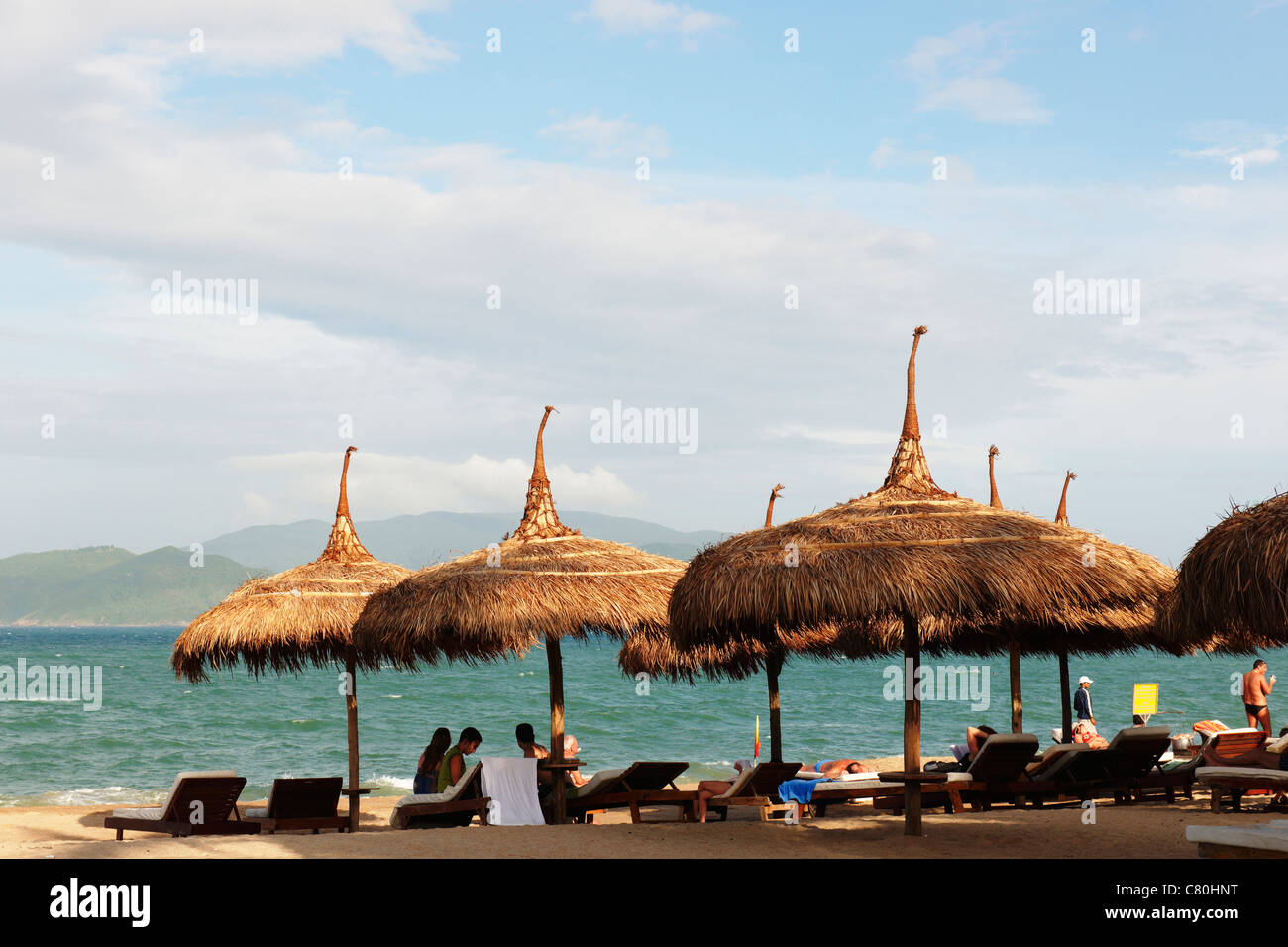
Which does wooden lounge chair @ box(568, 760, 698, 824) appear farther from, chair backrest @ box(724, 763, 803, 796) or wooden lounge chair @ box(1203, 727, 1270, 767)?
wooden lounge chair @ box(1203, 727, 1270, 767)

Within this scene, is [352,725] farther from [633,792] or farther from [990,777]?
[990,777]

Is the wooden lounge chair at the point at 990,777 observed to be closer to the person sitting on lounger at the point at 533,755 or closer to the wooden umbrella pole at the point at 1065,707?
the wooden umbrella pole at the point at 1065,707

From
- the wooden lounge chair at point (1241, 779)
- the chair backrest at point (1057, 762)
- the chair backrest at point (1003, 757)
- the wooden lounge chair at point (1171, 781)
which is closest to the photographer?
the wooden lounge chair at point (1241, 779)

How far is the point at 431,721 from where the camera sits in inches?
1606

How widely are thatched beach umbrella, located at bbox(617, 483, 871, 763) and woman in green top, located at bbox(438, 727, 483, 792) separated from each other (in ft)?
9.93

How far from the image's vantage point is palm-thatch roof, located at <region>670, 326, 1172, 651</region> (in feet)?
27.8

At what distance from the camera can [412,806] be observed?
11.0 meters

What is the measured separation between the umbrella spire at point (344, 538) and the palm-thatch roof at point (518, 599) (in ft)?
6.20

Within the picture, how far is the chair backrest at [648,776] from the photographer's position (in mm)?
11711

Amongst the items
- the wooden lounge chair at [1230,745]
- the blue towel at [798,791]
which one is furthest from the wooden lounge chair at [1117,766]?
the blue towel at [798,791]

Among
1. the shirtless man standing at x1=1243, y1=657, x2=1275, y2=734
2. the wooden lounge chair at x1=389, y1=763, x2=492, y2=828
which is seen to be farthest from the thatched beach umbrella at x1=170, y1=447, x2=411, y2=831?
the shirtless man standing at x1=1243, y1=657, x2=1275, y2=734
